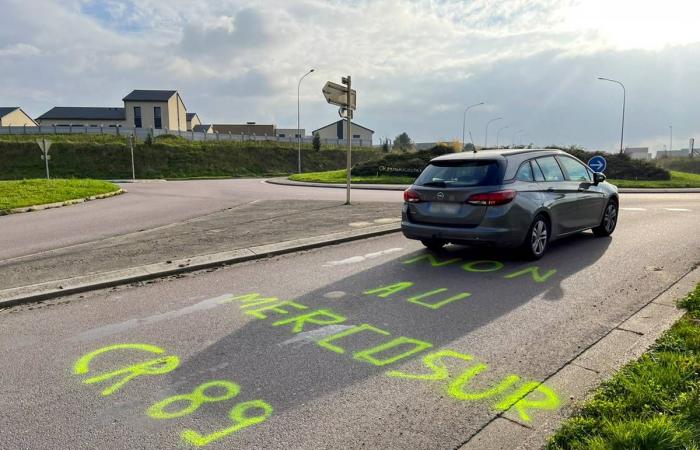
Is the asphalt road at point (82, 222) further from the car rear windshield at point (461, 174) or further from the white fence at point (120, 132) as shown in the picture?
the white fence at point (120, 132)

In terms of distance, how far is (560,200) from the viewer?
24.6 feet

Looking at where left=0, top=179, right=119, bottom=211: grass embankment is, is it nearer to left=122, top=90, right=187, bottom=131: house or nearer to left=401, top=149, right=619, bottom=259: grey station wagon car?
left=401, top=149, right=619, bottom=259: grey station wagon car

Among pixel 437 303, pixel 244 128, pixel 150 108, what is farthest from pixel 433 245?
pixel 244 128

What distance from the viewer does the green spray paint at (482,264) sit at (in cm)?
666

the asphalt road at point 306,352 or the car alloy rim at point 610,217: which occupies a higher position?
the car alloy rim at point 610,217

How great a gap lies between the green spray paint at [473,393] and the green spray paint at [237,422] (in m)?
1.25

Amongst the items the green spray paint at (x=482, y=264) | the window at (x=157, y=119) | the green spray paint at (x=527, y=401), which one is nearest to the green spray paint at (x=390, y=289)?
the green spray paint at (x=482, y=264)

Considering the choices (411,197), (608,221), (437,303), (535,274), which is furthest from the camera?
(608,221)

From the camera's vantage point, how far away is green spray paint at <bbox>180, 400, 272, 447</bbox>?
9.14 ft

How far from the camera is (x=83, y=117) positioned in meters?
83.1

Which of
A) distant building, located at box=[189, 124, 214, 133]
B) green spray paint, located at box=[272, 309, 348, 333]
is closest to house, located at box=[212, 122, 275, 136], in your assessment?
distant building, located at box=[189, 124, 214, 133]

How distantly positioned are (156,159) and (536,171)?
48.7m

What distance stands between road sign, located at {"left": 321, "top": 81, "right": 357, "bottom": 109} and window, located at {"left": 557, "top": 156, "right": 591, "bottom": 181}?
677 centimetres

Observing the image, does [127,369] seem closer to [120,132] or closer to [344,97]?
[344,97]
